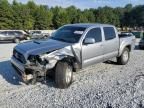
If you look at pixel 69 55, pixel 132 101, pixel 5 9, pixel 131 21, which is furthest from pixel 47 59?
pixel 131 21

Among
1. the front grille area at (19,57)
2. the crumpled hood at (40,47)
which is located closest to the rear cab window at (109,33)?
the crumpled hood at (40,47)

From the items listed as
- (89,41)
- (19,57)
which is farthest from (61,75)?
(89,41)

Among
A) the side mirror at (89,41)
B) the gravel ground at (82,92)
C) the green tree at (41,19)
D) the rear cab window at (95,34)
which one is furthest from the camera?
the green tree at (41,19)

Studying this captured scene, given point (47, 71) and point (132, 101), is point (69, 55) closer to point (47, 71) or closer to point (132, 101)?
point (47, 71)

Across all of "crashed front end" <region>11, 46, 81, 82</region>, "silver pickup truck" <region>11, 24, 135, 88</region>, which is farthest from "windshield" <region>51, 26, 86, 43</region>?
"crashed front end" <region>11, 46, 81, 82</region>

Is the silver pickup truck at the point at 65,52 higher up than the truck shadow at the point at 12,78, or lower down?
higher up

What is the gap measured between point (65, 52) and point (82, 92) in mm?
1383

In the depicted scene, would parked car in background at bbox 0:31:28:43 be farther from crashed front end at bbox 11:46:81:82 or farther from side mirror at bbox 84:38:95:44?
crashed front end at bbox 11:46:81:82

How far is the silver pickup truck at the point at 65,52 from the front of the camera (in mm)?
7305

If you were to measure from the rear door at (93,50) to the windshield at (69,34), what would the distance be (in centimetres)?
29

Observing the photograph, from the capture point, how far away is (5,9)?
214 feet

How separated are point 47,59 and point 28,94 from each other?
107cm

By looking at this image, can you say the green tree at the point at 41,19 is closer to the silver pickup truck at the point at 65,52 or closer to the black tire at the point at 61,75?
the silver pickup truck at the point at 65,52

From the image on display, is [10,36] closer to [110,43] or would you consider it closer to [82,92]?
[110,43]
